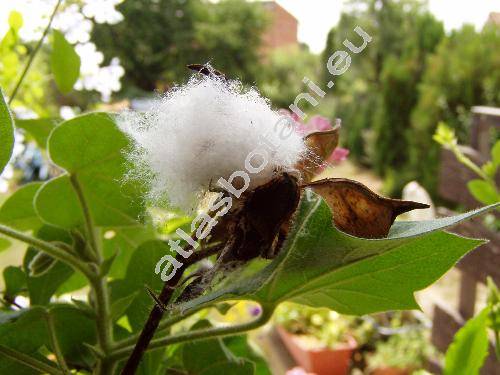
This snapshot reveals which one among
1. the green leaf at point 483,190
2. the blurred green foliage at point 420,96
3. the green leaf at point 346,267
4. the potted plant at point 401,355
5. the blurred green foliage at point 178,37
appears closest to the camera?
the green leaf at point 346,267

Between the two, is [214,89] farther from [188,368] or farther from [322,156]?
[188,368]

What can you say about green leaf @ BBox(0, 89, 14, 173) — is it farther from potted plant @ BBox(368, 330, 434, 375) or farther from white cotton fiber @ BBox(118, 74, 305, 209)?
potted plant @ BBox(368, 330, 434, 375)

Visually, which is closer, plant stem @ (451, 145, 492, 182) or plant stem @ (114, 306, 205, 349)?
plant stem @ (114, 306, 205, 349)

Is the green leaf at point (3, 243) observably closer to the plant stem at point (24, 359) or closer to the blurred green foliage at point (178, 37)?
the plant stem at point (24, 359)

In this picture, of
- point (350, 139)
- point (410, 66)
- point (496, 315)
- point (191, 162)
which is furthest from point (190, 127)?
point (350, 139)

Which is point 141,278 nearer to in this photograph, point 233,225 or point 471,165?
point 233,225

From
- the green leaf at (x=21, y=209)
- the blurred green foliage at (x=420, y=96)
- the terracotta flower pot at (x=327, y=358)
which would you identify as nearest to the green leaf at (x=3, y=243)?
the green leaf at (x=21, y=209)

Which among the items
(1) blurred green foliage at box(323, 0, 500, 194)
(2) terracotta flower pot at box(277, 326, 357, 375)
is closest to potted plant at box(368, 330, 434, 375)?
(2) terracotta flower pot at box(277, 326, 357, 375)
